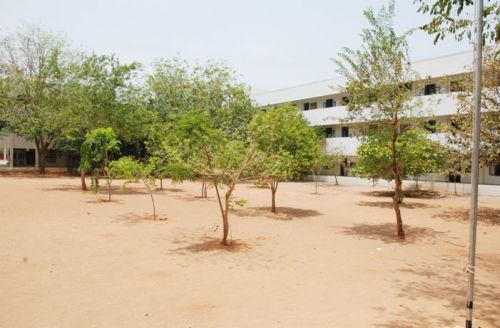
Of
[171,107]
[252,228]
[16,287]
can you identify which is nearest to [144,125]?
[171,107]

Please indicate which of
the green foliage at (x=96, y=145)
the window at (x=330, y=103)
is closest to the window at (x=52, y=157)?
the green foliage at (x=96, y=145)

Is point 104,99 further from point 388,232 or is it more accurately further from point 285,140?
point 388,232

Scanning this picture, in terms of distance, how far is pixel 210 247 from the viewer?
11070 mm

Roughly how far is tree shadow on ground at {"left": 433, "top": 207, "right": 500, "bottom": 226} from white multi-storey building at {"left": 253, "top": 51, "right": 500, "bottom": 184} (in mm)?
6019

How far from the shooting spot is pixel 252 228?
1447 cm

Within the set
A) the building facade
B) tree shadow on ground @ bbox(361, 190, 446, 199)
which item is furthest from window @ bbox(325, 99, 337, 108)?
the building facade

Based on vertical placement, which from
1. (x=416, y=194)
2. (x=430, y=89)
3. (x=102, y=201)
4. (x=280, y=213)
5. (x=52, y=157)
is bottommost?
(x=280, y=213)

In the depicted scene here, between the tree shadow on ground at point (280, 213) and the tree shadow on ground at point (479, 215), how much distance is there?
6.06 m

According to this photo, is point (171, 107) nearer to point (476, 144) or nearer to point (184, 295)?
point (184, 295)

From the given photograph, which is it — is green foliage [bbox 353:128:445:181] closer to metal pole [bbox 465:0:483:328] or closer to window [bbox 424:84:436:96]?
window [bbox 424:84:436:96]

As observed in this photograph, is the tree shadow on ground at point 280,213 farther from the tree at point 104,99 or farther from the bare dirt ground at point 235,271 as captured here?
the tree at point 104,99

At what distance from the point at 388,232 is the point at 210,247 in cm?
716

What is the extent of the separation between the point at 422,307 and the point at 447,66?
29.5 meters

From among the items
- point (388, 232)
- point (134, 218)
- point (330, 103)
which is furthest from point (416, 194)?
point (134, 218)
